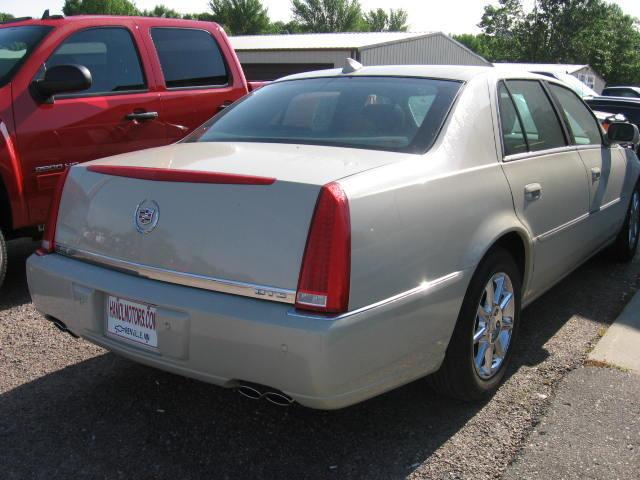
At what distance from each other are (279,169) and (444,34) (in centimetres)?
3396

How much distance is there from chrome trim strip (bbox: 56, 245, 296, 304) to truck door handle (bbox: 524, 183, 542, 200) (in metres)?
1.58

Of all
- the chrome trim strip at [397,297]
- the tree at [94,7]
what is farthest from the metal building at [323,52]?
the tree at [94,7]

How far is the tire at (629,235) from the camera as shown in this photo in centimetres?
539

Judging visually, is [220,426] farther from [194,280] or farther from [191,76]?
[191,76]

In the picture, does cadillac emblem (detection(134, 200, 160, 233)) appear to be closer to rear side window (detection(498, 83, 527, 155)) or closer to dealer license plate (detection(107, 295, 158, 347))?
dealer license plate (detection(107, 295, 158, 347))

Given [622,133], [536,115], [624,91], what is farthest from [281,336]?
[624,91]

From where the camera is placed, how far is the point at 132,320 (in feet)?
8.30

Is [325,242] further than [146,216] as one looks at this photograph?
No

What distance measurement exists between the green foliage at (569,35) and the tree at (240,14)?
2483 cm

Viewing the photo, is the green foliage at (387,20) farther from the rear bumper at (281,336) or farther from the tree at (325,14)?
the rear bumper at (281,336)

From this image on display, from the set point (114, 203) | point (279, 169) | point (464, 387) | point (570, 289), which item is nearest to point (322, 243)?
point (279, 169)

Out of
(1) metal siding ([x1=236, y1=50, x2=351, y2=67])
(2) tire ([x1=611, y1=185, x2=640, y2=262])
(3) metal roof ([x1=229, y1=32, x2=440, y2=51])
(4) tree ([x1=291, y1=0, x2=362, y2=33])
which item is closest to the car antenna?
(2) tire ([x1=611, y1=185, x2=640, y2=262])

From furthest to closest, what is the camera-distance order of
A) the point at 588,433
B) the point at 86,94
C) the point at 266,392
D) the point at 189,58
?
the point at 189,58 < the point at 86,94 < the point at 588,433 < the point at 266,392

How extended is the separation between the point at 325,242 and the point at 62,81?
290 cm
